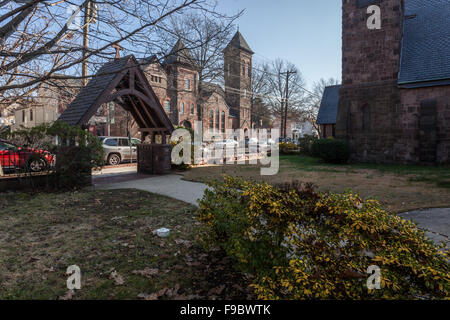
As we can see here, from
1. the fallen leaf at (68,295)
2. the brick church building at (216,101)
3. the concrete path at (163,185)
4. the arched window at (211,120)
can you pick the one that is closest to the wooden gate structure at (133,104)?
the concrete path at (163,185)

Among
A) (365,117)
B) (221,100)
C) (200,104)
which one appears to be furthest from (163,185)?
(221,100)

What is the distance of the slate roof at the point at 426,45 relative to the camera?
14942 mm

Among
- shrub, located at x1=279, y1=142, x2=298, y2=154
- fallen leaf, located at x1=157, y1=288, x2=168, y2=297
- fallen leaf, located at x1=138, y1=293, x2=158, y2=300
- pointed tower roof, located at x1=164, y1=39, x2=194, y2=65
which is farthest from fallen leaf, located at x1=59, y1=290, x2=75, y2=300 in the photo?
shrub, located at x1=279, y1=142, x2=298, y2=154

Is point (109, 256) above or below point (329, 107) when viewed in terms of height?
below

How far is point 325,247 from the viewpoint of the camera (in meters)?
2.42

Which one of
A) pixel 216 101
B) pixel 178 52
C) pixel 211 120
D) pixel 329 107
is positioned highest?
pixel 216 101

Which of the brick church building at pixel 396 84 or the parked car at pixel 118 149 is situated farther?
the parked car at pixel 118 149

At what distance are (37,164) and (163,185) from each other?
13.0 feet

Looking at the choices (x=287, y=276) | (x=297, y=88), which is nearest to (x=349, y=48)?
(x=287, y=276)

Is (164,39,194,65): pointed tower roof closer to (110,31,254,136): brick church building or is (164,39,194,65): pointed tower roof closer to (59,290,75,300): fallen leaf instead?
(59,290,75,300): fallen leaf

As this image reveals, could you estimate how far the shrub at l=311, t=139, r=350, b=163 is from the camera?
1658 centimetres

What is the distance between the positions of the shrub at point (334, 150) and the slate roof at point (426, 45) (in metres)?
4.81

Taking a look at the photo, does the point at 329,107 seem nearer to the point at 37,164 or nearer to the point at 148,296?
the point at 37,164

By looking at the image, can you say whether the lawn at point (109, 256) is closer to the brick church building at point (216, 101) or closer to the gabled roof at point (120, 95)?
the gabled roof at point (120, 95)
